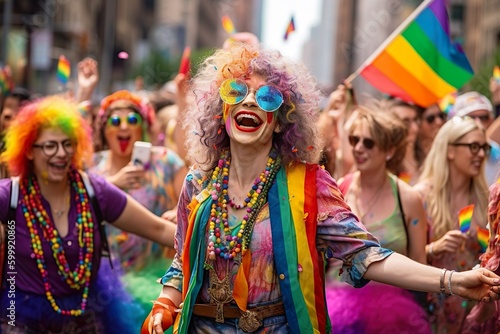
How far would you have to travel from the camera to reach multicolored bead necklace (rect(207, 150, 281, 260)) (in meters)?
4.52

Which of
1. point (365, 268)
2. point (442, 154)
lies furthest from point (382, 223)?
point (365, 268)

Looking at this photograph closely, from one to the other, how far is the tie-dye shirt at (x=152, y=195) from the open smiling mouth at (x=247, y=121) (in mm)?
3003

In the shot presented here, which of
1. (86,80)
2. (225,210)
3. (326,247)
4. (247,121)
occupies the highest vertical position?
(247,121)

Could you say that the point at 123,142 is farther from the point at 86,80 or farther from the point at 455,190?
the point at 455,190

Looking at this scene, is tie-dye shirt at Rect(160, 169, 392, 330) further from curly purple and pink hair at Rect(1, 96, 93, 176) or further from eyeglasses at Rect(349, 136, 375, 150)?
eyeglasses at Rect(349, 136, 375, 150)

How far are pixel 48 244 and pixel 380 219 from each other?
2108 millimetres

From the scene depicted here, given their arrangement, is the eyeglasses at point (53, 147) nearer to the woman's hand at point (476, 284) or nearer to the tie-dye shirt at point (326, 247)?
the tie-dye shirt at point (326, 247)

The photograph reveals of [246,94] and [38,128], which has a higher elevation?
[246,94]

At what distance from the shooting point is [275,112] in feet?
15.3

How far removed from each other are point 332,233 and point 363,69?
465 cm

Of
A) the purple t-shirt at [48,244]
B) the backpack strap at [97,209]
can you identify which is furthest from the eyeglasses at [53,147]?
the purple t-shirt at [48,244]

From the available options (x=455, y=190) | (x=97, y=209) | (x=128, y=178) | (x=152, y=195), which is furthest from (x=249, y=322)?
(x=152, y=195)

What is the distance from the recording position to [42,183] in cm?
613

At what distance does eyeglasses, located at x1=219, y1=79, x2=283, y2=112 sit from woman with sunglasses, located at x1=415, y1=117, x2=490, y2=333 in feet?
8.30
